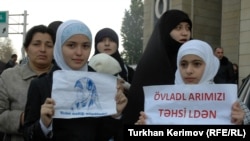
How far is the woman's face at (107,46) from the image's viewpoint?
478cm

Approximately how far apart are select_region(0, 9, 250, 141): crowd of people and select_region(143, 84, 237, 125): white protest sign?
0.06m

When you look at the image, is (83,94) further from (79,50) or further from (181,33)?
(181,33)

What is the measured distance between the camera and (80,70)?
2.92 meters

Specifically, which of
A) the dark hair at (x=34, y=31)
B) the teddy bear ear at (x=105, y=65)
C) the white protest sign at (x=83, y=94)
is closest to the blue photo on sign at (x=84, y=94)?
the white protest sign at (x=83, y=94)

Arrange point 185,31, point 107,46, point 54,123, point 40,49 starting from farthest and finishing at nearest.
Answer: point 107,46 → point 185,31 → point 40,49 → point 54,123

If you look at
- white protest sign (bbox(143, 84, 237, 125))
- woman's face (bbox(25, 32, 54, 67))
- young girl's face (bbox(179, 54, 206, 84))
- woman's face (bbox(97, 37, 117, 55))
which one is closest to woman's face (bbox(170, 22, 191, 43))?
young girl's face (bbox(179, 54, 206, 84))

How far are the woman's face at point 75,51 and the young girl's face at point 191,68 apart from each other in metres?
0.63

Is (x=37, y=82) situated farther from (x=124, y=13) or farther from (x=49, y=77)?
(x=124, y=13)

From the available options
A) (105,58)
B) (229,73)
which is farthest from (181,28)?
(229,73)

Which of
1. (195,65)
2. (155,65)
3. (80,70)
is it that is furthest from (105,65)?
Answer: (195,65)

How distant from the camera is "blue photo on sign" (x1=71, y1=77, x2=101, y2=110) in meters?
2.88

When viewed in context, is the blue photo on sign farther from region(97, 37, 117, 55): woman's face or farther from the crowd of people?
region(97, 37, 117, 55): woman's face

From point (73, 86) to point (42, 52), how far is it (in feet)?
2.21

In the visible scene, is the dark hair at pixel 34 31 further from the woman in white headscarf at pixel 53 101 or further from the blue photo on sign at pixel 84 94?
the blue photo on sign at pixel 84 94
